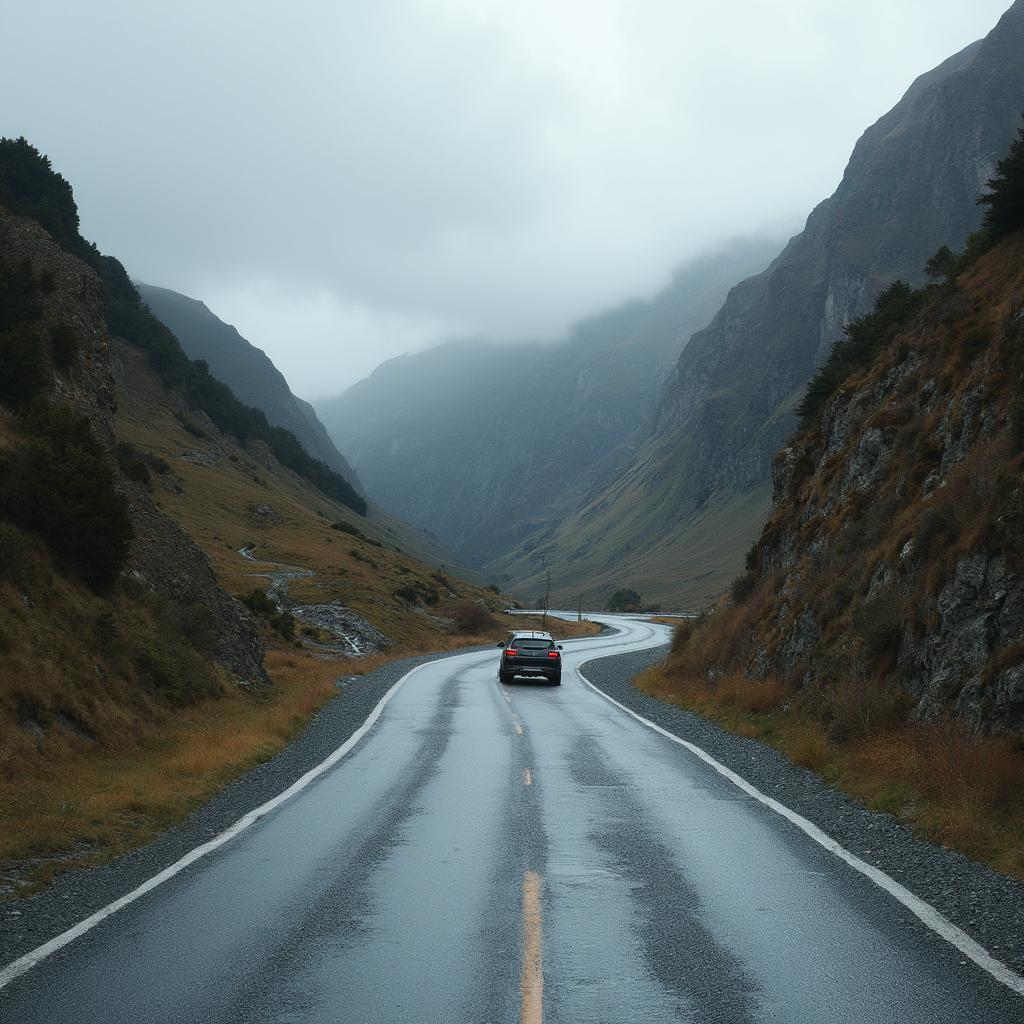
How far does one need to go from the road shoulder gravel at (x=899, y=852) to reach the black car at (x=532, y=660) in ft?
44.7

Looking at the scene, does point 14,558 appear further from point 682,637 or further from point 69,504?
point 682,637

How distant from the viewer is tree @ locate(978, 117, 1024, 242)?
23094 millimetres

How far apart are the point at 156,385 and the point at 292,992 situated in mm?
106564

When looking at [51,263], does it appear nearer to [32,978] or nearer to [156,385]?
[32,978]

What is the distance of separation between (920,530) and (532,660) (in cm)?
1760

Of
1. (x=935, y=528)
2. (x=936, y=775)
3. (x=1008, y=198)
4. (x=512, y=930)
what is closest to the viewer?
(x=512, y=930)

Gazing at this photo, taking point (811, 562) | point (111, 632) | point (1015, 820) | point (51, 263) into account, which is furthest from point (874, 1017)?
point (51, 263)

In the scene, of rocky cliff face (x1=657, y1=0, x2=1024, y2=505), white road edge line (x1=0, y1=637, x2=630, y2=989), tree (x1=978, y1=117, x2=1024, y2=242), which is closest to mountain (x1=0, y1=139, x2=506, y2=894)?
white road edge line (x1=0, y1=637, x2=630, y2=989)

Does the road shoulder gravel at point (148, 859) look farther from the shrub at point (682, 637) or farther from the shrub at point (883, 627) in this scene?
the shrub at point (682, 637)

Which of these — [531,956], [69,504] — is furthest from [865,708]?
[69,504]

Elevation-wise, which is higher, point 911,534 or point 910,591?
point 911,534

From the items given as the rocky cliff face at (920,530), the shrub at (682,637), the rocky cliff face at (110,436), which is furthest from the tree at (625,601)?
the rocky cliff face at (110,436)

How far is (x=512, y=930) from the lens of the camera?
21.1 feet

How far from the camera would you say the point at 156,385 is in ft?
338
